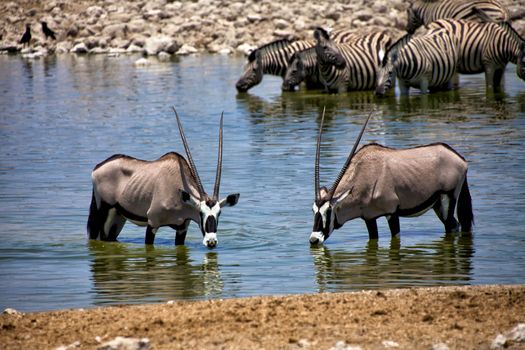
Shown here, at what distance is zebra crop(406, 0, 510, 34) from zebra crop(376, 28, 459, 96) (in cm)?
252

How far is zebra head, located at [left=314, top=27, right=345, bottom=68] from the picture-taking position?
77.0 ft

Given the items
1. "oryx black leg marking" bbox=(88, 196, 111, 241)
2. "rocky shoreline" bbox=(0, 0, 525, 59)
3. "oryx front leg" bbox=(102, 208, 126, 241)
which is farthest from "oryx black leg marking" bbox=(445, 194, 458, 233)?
"rocky shoreline" bbox=(0, 0, 525, 59)

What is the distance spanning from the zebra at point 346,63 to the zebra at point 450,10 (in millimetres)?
2704

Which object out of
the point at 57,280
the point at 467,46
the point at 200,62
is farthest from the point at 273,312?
the point at 200,62

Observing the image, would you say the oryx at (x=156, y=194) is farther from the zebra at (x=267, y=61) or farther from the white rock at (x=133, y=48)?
the white rock at (x=133, y=48)

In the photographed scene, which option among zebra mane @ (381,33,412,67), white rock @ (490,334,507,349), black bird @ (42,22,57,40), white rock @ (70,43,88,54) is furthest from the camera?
black bird @ (42,22,57,40)

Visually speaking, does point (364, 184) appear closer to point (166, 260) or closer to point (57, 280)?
point (166, 260)

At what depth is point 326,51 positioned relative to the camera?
23625 mm

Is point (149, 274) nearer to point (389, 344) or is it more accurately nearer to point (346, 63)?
point (389, 344)

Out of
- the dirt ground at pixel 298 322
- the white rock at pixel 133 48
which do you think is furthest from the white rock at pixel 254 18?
the dirt ground at pixel 298 322

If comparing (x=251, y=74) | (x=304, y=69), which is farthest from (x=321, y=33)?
(x=251, y=74)

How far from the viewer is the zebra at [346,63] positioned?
23594 millimetres

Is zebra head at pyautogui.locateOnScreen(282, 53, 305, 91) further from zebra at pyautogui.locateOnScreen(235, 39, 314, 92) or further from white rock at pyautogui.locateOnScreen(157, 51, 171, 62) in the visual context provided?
→ white rock at pyautogui.locateOnScreen(157, 51, 171, 62)

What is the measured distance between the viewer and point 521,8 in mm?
33156
